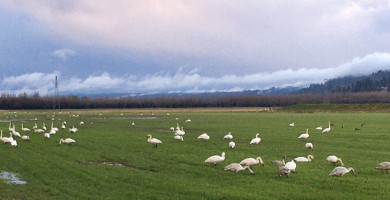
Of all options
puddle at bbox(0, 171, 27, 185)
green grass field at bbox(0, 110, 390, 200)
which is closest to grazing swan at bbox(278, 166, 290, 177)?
green grass field at bbox(0, 110, 390, 200)

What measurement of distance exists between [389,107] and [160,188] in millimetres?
97435

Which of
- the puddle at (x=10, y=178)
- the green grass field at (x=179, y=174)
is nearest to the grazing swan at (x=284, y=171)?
the green grass field at (x=179, y=174)

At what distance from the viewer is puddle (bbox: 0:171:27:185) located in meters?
16.6

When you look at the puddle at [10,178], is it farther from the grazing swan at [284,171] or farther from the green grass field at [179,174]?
the grazing swan at [284,171]

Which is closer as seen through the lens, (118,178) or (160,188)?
(160,188)

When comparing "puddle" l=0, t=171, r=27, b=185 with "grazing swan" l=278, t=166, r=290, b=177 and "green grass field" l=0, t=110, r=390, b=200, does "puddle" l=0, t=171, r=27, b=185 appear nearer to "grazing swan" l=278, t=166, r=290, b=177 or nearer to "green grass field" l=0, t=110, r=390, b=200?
"green grass field" l=0, t=110, r=390, b=200

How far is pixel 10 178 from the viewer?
57.3ft

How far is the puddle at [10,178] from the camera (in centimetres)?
1658

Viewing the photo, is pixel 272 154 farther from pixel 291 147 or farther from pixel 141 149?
pixel 141 149

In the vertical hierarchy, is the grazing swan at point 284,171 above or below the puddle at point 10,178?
above

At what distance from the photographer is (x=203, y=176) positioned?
16906 mm

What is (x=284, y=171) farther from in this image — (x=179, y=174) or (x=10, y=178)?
(x=10, y=178)

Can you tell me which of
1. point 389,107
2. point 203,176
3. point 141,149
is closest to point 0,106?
point 389,107

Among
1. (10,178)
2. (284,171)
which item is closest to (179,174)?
(284,171)
